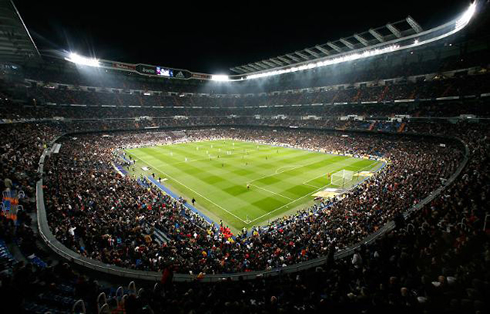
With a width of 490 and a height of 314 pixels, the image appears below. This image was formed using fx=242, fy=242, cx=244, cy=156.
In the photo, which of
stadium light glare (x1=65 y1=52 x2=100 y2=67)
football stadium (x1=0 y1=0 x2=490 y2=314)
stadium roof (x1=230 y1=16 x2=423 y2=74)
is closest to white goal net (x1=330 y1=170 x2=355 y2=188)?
football stadium (x1=0 y1=0 x2=490 y2=314)

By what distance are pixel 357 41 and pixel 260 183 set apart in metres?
44.4

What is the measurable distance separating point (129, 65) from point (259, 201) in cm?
7175

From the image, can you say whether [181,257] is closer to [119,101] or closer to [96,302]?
[96,302]

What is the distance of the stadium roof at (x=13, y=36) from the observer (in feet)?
62.6

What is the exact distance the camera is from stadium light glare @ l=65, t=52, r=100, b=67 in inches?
2408

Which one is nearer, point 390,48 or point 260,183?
point 260,183

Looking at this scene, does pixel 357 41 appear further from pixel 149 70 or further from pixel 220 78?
pixel 149 70

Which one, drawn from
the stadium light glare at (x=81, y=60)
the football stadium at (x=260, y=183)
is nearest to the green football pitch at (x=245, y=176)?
the football stadium at (x=260, y=183)

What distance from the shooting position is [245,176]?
33625 mm

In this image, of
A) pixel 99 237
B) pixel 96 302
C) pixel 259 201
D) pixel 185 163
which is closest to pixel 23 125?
pixel 185 163

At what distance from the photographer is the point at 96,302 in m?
6.66

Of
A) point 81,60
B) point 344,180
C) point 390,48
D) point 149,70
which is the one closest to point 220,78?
point 149,70

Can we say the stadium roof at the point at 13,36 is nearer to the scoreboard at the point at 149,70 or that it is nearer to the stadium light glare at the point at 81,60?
the stadium light glare at the point at 81,60

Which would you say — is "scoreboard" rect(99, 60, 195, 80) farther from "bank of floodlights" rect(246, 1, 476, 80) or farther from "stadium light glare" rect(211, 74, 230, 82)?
"bank of floodlights" rect(246, 1, 476, 80)
